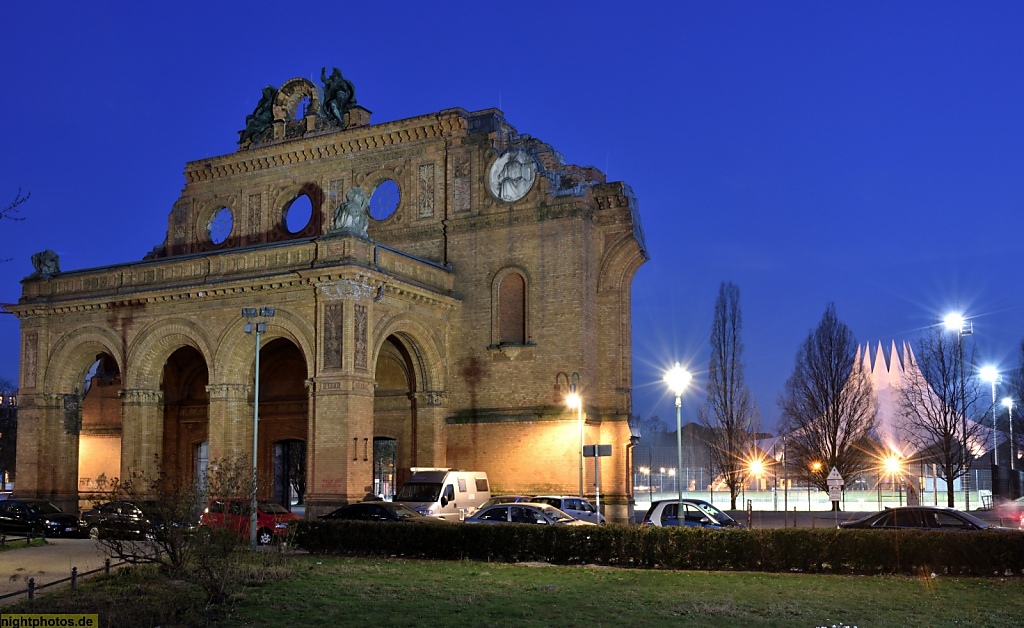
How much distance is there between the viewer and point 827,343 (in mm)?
47938

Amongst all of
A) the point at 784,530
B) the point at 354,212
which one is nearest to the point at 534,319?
the point at 354,212

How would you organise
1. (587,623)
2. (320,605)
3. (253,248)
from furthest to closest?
1. (253,248)
2. (320,605)
3. (587,623)

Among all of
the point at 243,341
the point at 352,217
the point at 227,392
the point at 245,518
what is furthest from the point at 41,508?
the point at 245,518

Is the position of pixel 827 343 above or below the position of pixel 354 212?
below

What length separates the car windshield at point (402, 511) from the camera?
27491 millimetres

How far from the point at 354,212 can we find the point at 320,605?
64.7 feet

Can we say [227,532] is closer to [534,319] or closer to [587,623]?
[587,623]

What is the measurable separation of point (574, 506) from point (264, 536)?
954cm

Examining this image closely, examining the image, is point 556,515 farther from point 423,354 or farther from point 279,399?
point 279,399

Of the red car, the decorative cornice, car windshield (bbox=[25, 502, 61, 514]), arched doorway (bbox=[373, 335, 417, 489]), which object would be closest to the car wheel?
the red car

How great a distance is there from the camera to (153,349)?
3719cm

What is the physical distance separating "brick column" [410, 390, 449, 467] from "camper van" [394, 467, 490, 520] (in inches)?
166

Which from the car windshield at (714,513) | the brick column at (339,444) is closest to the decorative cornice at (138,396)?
the brick column at (339,444)

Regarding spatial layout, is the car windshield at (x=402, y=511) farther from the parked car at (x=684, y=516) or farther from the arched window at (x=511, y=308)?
the arched window at (x=511, y=308)
